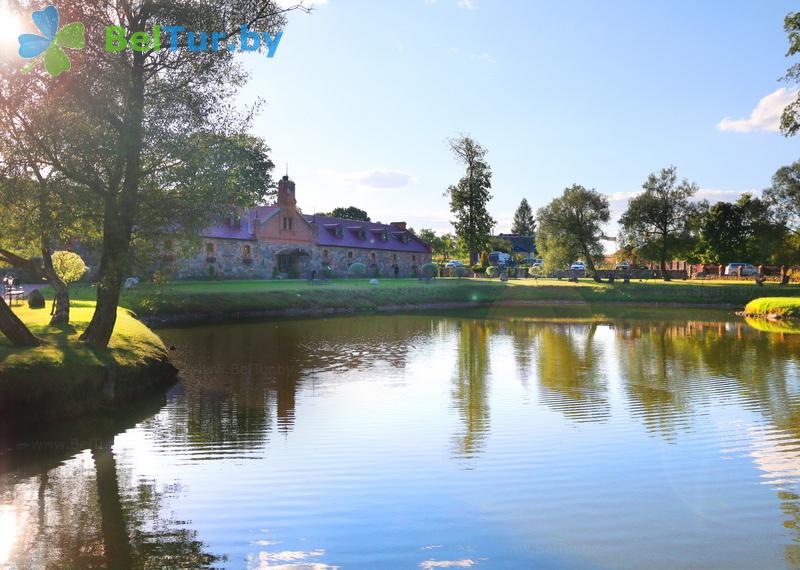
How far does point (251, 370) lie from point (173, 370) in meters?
2.48

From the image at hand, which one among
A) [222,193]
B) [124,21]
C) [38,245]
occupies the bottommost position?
[38,245]

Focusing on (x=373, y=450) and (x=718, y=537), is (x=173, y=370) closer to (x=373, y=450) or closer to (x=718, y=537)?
(x=373, y=450)

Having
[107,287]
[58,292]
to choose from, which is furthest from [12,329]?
[58,292]

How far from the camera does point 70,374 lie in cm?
1422

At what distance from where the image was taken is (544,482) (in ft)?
32.1

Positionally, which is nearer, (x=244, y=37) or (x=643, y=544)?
(x=643, y=544)

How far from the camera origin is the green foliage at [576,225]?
69875 mm

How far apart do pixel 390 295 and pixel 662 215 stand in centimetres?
3862

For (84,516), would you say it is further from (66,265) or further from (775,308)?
(775,308)

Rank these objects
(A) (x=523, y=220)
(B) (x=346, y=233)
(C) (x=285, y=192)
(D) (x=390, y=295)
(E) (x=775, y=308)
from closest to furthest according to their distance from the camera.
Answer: (E) (x=775, y=308)
(D) (x=390, y=295)
(C) (x=285, y=192)
(B) (x=346, y=233)
(A) (x=523, y=220)

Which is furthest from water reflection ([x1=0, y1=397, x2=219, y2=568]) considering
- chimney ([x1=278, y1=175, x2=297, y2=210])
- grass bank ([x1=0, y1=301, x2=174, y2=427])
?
chimney ([x1=278, y1=175, x2=297, y2=210])

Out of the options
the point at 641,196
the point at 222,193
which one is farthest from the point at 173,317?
the point at 641,196

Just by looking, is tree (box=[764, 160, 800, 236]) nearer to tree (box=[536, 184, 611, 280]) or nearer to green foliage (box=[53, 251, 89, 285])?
tree (box=[536, 184, 611, 280])

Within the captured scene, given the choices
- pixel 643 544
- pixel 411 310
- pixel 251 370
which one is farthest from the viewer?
pixel 411 310
